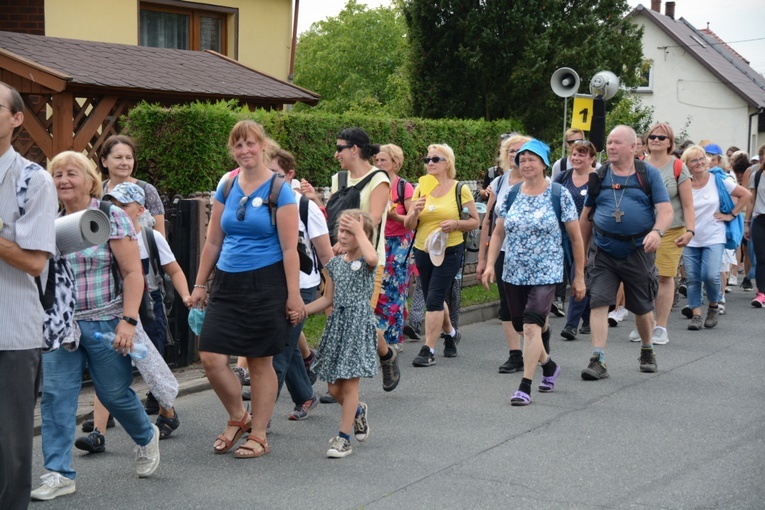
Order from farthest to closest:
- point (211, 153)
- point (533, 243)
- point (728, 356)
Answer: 1. point (211, 153)
2. point (728, 356)
3. point (533, 243)

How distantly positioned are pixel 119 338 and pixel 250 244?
3.25 feet

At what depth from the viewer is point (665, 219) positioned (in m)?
8.00

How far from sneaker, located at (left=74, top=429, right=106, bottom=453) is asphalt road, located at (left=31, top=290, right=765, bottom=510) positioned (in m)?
0.05

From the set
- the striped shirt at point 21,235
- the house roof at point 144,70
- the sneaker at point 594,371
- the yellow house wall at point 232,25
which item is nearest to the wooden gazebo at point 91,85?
the house roof at point 144,70

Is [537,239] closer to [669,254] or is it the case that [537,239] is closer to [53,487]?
[669,254]

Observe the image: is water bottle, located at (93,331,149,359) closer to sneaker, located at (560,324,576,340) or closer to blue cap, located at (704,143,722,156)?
sneaker, located at (560,324,576,340)

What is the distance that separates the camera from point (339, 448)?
602cm

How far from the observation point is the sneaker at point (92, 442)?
6.04 m

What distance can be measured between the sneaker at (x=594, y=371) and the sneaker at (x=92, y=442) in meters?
3.89

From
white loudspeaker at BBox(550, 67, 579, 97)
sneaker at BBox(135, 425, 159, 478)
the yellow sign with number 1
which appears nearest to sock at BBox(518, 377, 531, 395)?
sneaker at BBox(135, 425, 159, 478)

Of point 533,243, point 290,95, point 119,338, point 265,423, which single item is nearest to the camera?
point 119,338

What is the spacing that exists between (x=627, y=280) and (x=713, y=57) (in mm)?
50009

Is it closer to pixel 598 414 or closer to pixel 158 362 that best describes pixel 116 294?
pixel 158 362

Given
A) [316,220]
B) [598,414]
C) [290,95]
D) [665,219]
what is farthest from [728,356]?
[290,95]
